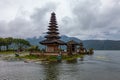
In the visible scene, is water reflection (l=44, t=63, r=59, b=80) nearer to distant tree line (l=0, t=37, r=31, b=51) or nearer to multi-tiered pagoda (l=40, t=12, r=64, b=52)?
multi-tiered pagoda (l=40, t=12, r=64, b=52)

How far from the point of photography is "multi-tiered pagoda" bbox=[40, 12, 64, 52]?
94.7 meters

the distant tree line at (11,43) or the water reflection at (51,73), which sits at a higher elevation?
the distant tree line at (11,43)

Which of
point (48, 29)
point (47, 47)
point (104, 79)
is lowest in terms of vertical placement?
point (104, 79)

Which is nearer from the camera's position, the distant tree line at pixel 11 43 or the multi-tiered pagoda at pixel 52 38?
the multi-tiered pagoda at pixel 52 38

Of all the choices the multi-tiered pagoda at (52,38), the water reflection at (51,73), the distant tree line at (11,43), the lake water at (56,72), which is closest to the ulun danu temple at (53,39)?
the multi-tiered pagoda at (52,38)

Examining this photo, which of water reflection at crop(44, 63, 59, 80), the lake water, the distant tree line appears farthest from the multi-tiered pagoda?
the distant tree line

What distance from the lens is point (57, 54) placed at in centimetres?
8175

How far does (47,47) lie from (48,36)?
5275 mm

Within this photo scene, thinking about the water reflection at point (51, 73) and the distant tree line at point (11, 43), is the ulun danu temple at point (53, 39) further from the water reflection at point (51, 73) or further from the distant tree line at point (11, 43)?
the distant tree line at point (11, 43)

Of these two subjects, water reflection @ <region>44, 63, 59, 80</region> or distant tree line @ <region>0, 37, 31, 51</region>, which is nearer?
water reflection @ <region>44, 63, 59, 80</region>

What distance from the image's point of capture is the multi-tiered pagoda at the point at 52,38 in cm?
9469

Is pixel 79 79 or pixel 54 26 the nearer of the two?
pixel 79 79

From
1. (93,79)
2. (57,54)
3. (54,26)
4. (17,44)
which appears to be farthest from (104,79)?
(17,44)

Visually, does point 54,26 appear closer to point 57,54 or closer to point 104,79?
point 57,54
